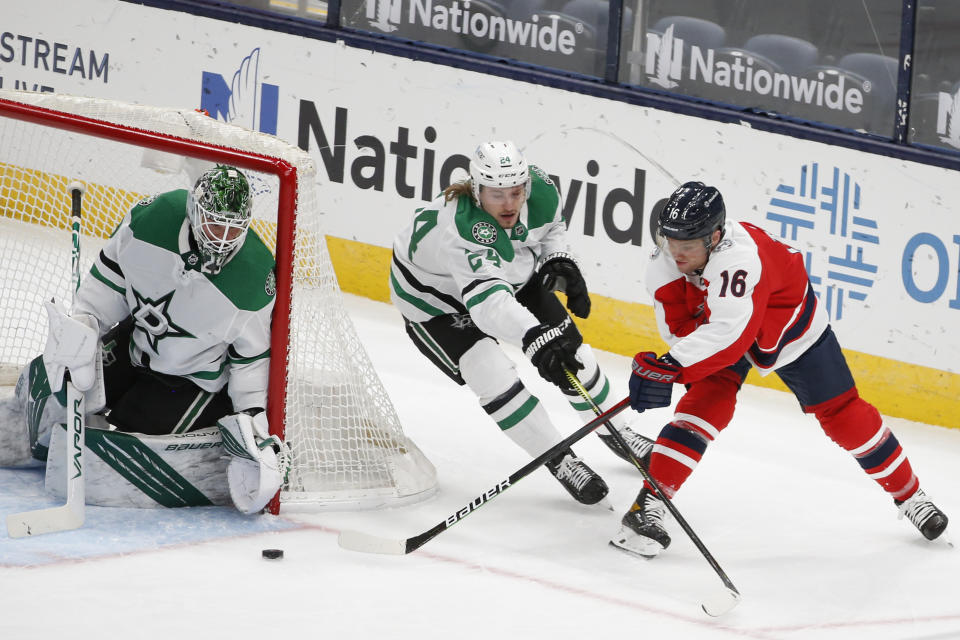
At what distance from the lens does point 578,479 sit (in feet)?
11.8

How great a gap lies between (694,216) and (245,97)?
3.22 metres

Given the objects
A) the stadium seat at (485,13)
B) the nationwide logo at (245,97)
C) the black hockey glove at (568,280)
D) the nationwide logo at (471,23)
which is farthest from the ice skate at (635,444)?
the nationwide logo at (245,97)

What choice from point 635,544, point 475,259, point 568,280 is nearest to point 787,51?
point 568,280

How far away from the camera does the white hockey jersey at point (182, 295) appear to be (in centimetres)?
324

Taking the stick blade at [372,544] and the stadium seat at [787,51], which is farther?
the stadium seat at [787,51]

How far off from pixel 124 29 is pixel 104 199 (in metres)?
1.89

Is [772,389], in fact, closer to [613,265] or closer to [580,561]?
[613,265]

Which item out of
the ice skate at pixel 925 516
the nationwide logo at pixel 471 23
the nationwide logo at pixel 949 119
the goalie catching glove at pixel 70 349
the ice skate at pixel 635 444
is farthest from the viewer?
the nationwide logo at pixel 471 23

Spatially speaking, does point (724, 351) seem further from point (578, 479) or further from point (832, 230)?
point (832, 230)

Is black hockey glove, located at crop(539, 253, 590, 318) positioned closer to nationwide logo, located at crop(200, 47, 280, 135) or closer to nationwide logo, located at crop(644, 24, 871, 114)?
nationwide logo, located at crop(644, 24, 871, 114)

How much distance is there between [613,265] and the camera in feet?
17.1

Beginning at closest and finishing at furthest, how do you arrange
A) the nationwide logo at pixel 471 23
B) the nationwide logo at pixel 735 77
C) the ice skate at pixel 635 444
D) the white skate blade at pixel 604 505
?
the white skate blade at pixel 604 505 < the ice skate at pixel 635 444 < the nationwide logo at pixel 735 77 < the nationwide logo at pixel 471 23

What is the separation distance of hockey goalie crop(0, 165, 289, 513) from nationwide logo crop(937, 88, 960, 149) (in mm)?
2625

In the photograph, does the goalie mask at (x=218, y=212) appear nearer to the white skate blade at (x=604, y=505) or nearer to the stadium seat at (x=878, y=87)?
the white skate blade at (x=604, y=505)
